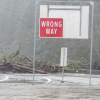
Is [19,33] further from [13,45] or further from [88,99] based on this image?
[88,99]

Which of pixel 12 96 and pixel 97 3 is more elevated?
pixel 97 3

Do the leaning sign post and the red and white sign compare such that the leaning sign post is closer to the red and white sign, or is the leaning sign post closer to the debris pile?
the red and white sign

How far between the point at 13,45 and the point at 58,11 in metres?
66.2

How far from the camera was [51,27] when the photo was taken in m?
11.7

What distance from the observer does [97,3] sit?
2137 inches

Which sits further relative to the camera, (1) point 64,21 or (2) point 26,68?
(2) point 26,68

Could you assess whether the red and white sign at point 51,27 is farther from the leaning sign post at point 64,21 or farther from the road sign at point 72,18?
the road sign at point 72,18

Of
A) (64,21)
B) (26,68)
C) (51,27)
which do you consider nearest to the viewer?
(51,27)

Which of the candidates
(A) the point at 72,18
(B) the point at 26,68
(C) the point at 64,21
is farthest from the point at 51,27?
(B) the point at 26,68

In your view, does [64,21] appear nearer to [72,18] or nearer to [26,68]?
[72,18]

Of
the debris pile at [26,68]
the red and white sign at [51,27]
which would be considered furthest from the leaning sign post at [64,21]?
the debris pile at [26,68]

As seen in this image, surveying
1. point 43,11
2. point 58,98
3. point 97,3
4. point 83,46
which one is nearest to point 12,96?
point 58,98

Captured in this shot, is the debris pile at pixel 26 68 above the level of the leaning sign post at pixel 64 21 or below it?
below

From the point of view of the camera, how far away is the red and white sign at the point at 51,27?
38.3 ft
